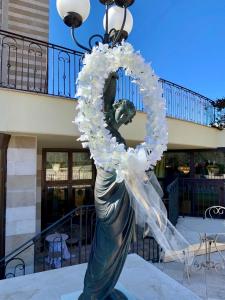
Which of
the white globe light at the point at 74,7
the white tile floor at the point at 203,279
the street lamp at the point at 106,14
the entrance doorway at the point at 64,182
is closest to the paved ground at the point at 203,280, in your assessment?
the white tile floor at the point at 203,279

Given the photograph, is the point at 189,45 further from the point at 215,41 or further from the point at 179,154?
the point at 179,154

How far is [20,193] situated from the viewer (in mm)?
4645

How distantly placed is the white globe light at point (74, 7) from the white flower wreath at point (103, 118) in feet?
4.48

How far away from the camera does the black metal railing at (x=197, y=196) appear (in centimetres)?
848

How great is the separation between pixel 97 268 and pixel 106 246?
0.23 metres

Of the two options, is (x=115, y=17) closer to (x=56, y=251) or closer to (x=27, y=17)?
(x=27, y=17)

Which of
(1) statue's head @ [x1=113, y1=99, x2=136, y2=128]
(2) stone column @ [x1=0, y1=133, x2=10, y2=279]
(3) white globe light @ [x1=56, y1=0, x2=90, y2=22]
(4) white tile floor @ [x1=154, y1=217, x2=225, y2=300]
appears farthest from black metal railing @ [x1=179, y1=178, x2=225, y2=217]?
(1) statue's head @ [x1=113, y1=99, x2=136, y2=128]

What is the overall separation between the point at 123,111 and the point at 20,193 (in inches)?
120

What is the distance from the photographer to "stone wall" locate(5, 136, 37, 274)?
4.54 meters

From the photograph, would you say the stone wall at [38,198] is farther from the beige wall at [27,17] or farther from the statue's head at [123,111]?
the statue's head at [123,111]

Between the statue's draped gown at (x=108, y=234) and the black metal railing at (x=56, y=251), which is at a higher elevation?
the statue's draped gown at (x=108, y=234)

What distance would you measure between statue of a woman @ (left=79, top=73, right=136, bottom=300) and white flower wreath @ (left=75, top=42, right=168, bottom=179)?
149 mm

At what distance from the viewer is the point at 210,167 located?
9.28 m

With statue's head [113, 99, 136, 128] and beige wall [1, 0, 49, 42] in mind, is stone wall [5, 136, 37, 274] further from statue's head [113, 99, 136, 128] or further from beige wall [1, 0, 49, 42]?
beige wall [1, 0, 49, 42]
